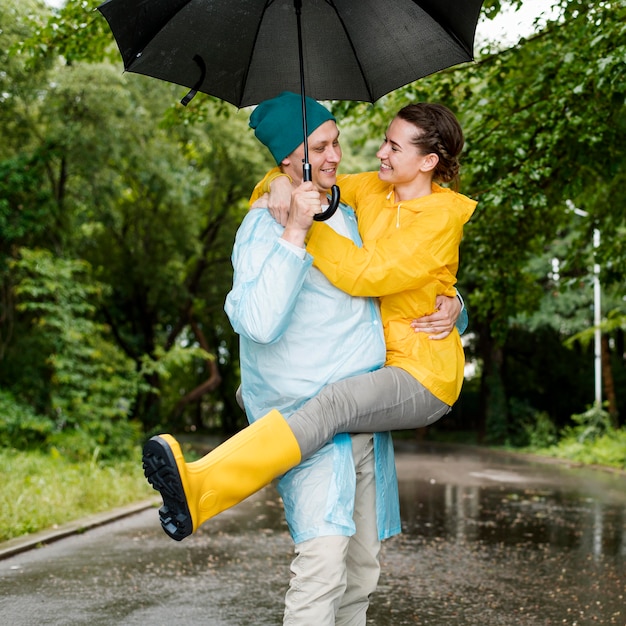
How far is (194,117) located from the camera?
36.4 feet

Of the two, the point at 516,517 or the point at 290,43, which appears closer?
the point at 290,43

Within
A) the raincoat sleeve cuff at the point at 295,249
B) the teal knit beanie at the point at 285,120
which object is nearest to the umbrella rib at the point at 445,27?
the teal knit beanie at the point at 285,120

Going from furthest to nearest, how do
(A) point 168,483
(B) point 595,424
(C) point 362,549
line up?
(B) point 595,424
(C) point 362,549
(A) point 168,483

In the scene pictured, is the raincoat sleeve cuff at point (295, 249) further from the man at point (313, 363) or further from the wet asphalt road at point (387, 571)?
→ the wet asphalt road at point (387, 571)

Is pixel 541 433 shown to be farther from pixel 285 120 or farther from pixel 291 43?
pixel 285 120

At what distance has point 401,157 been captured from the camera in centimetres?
361

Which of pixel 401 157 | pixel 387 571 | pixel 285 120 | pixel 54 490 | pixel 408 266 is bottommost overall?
pixel 387 571

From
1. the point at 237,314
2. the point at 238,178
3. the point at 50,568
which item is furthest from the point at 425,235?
the point at 238,178

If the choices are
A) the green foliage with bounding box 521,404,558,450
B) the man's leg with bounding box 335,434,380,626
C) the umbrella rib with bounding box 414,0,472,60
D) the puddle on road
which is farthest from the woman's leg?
the green foliage with bounding box 521,404,558,450

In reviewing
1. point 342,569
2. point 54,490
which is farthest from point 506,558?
point 342,569

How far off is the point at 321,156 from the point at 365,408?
101 centimetres

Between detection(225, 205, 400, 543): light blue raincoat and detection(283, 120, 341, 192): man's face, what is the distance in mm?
255

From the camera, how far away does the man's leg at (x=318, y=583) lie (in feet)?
10.4

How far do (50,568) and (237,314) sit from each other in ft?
16.6
